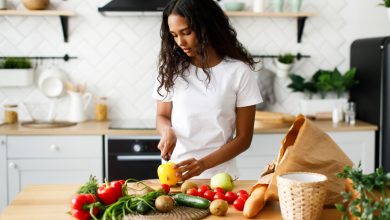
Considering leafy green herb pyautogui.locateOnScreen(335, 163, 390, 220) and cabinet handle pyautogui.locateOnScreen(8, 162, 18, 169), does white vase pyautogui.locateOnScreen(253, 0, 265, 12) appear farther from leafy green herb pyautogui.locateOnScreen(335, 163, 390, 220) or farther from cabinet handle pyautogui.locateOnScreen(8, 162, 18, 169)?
leafy green herb pyautogui.locateOnScreen(335, 163, 390, 220)

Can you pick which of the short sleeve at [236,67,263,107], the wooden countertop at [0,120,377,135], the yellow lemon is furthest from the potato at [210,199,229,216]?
the wooden countertop at [0,120,377,135]

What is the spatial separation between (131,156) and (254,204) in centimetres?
185

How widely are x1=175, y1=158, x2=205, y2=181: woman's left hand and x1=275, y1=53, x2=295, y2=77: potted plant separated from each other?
203 cm

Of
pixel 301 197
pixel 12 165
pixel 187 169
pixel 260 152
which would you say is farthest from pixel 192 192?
pixel 12 165

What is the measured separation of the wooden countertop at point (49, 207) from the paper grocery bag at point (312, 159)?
53mm

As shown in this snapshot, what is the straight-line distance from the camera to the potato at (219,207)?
5.21 ft

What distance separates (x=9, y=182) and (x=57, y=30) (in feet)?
3.79

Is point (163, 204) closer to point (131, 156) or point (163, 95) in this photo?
point (163, 95)

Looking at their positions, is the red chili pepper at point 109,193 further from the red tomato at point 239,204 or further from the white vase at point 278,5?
the white vase at point 278,5

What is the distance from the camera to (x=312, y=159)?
1638 millimetres

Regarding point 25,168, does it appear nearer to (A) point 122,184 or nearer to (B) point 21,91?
(B) point 21,91

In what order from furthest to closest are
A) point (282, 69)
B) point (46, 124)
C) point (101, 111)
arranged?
point (282, 69)
point (101, 111)
point (46, 124)

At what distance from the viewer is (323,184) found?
1.50 metres

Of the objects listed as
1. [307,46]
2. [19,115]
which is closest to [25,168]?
[19,115]
